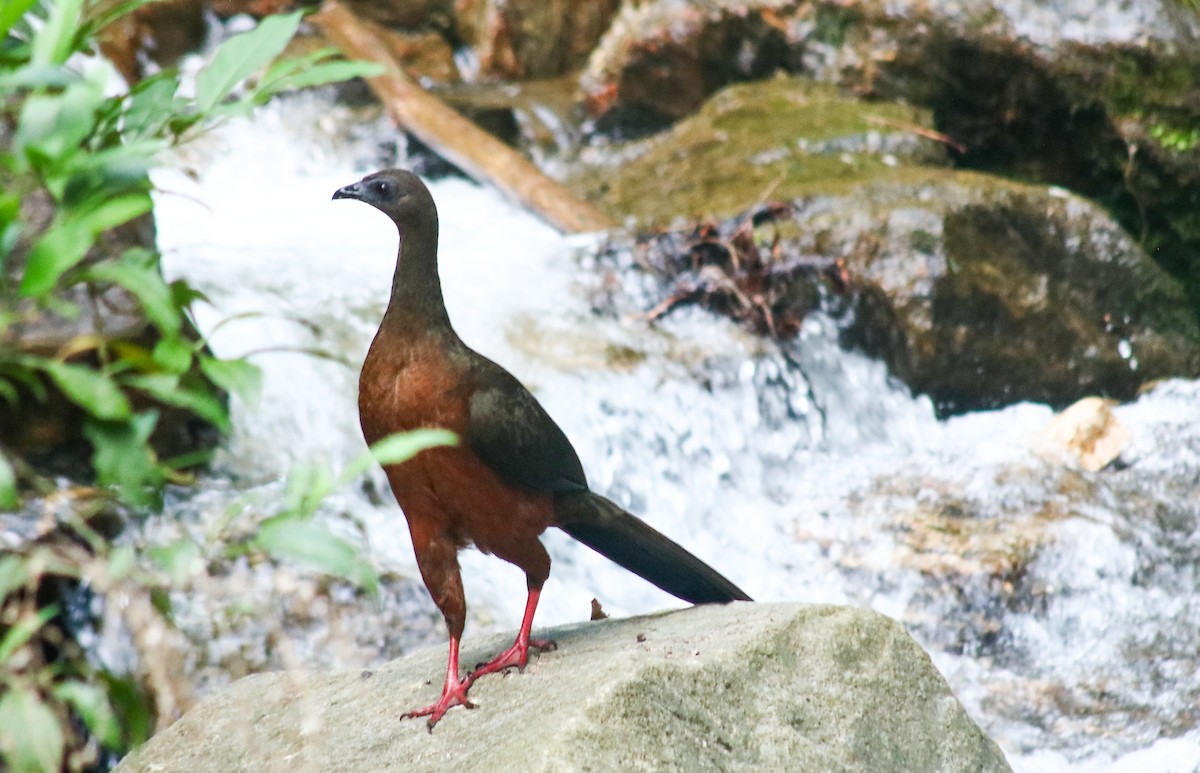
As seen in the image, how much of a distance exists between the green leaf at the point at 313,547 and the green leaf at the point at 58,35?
572 millimetres

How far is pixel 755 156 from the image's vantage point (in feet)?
28.5

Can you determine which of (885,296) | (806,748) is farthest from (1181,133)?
(806,748)

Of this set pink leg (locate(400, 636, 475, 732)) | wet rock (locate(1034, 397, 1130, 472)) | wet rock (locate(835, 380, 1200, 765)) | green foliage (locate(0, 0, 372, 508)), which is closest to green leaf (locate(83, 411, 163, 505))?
green foliage (locate(0, 0, 372, 508))

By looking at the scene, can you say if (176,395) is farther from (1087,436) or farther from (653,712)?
(1087,436)

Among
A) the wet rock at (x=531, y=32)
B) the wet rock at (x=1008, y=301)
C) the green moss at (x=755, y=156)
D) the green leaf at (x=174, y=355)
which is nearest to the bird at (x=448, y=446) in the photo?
the green leaf at (x=174, y=355)

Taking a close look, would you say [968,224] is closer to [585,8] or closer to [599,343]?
[599,343]

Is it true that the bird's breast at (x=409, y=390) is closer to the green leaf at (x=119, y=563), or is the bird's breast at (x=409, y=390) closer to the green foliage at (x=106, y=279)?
the green foliage at (x=106, y=279)

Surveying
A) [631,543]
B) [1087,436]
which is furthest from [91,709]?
[1087,436]

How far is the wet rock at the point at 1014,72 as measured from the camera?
320 inches

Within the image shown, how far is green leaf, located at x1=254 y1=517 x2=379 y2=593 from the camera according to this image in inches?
50.1

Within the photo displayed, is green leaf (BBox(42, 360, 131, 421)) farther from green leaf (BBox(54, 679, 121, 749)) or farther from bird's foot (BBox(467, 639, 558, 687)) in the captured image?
bird's foot (BBox(467, 639, 558, 687))

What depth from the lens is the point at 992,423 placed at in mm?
7094

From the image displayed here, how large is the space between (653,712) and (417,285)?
112 centimetres

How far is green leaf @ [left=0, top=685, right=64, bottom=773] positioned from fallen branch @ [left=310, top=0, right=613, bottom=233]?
6.89m
